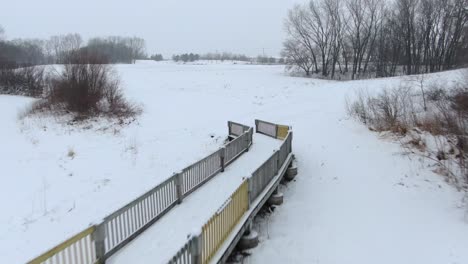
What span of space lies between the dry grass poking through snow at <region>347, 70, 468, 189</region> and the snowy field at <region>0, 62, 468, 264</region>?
0.57 m

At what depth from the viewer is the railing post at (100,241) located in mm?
5410

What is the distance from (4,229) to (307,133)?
42.8 feet

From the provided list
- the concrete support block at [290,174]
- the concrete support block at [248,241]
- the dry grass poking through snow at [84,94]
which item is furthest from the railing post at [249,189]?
the dry grass poking through snow at [84,94]

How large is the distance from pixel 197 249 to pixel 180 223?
2.15 m

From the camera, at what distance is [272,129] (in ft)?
50.0

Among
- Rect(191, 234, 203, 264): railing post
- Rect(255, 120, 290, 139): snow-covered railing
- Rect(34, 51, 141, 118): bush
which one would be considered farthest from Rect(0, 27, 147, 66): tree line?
Rect(191, 234, 203, 264): railing post

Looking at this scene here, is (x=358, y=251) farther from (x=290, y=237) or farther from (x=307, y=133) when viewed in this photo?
(x=307, y=133)

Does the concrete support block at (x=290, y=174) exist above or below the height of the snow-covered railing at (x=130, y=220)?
below

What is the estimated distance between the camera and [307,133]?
1705cm

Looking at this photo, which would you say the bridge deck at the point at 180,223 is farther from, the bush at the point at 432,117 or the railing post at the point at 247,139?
the bush at the point at 432,117

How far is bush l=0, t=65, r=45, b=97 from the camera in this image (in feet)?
96.1

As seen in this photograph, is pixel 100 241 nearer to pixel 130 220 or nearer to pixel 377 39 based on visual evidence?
pixel 130 220

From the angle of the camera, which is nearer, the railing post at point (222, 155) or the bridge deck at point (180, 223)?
the bridge deck at point (180, 223)

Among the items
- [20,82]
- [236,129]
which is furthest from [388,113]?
[20,82]
